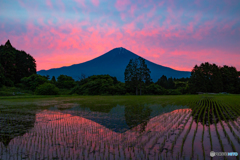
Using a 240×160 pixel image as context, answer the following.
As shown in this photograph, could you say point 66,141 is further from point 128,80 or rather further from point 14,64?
point 14,64

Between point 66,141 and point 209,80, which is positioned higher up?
point 209,80

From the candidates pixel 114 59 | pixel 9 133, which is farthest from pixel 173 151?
pixel 114 59

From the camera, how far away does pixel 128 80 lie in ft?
149

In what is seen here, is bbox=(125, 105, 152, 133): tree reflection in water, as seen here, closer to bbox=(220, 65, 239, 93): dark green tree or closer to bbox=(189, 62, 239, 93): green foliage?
bbox=(189, 62, 239, 93): green foliage

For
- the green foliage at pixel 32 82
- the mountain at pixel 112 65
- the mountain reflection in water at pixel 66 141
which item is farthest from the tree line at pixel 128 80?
the mountain at pixel 112 65

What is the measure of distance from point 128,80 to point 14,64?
3944 centimetres

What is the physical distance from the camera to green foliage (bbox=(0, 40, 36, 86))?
167ft

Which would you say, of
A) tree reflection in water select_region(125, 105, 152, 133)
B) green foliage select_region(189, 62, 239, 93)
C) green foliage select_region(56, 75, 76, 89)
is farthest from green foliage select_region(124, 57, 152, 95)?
tree reflection in water select_region(125, 105, 152, 133)

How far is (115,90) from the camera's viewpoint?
45.7 metres

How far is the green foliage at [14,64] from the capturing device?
50750 mm

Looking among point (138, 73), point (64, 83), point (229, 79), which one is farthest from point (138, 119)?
point (64, 83)

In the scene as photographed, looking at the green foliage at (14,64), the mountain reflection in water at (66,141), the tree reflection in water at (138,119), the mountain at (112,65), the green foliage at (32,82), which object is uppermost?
the mountain at (112,65)

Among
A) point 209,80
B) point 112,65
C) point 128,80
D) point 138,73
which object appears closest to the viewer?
point 138,73

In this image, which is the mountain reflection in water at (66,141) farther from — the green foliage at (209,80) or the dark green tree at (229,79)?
the dark green tree at (229,79)
